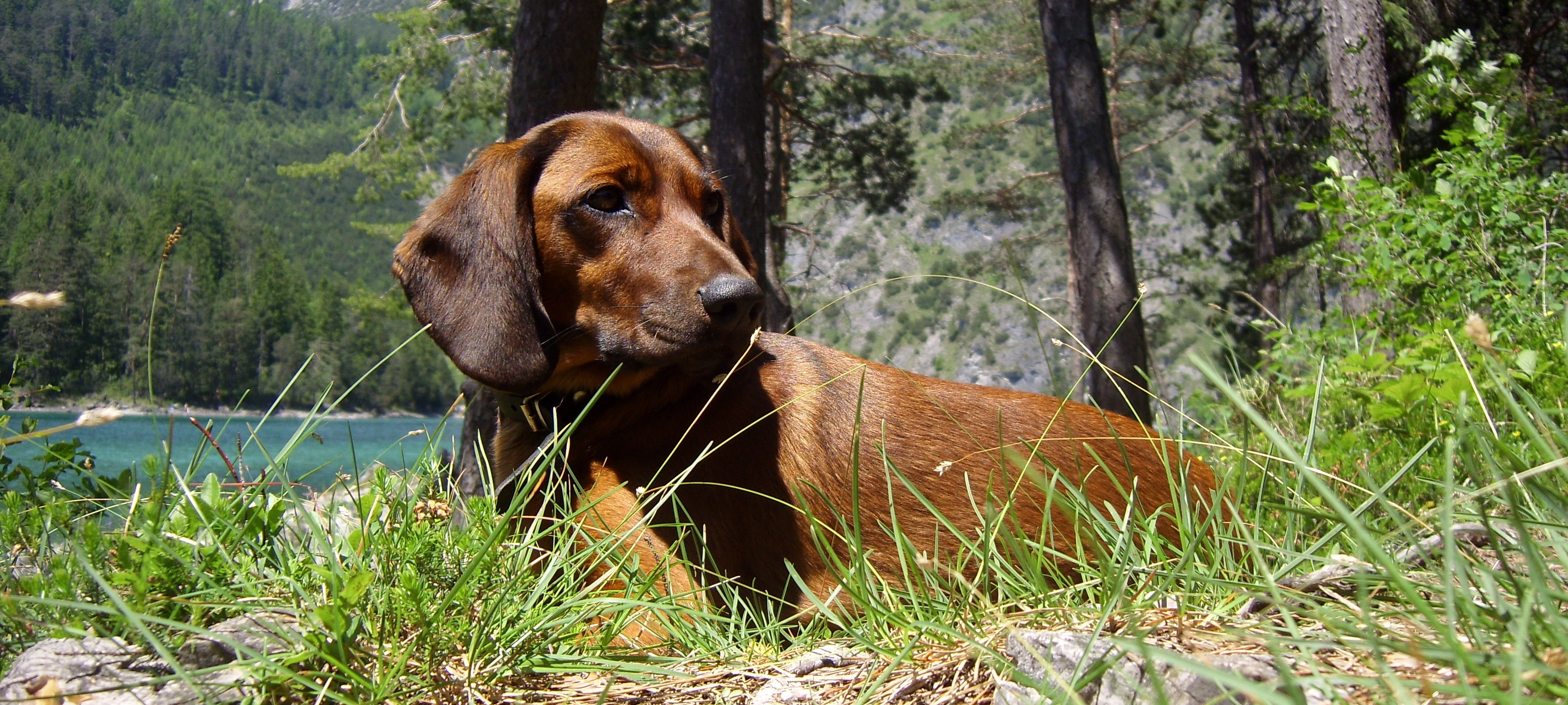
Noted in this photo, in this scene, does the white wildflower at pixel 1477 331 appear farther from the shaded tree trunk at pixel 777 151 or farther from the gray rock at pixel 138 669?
the shaded tree trunk at pixel 777 151

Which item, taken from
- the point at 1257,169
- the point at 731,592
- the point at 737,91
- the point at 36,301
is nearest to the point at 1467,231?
the point at 731,592

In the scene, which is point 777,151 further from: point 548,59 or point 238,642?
point 238,642

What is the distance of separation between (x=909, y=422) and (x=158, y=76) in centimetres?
3395

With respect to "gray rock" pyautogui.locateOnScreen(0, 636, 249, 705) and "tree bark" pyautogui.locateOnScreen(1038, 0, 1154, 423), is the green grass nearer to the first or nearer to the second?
"gray rock" pyautogui.locateOnScreen(0, 636, 249, 705)

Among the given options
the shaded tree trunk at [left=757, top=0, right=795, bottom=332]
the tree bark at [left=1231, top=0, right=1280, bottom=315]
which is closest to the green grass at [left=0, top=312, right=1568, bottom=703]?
the shaded tree trunk at [left=757, top=0, right=795, bottom=332]

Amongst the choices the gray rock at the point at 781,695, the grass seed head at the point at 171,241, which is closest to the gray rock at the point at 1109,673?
the gray rock at the point at 781,695

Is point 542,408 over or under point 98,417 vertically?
under

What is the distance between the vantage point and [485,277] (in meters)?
2.81

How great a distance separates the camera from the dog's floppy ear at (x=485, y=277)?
2.75 metres

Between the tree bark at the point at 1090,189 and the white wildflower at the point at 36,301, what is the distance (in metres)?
7.43

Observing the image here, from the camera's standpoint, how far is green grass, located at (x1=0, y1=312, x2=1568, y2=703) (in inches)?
49.1

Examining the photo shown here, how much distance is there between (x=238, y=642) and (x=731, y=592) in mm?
1233

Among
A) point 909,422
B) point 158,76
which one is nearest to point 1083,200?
point 909,422

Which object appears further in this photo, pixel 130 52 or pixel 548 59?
→ pixel 130 52
